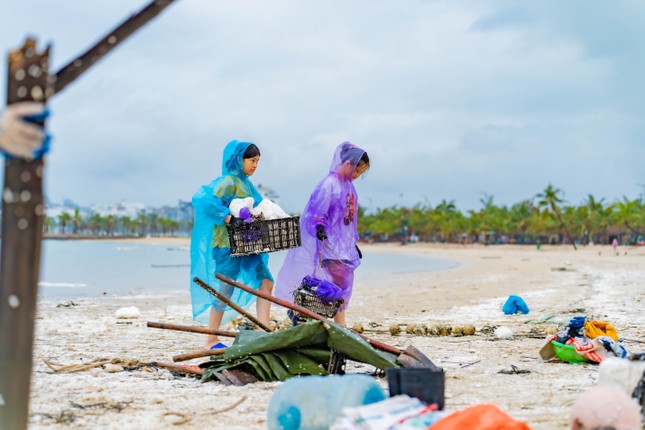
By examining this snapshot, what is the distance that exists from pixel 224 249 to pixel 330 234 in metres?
1.17

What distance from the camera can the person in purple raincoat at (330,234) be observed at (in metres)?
7.09

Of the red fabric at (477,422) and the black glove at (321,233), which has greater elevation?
the black glove at (321,233)

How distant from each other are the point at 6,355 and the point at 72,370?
2.84m

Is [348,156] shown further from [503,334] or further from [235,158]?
[503,334]

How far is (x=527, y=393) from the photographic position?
460 cm

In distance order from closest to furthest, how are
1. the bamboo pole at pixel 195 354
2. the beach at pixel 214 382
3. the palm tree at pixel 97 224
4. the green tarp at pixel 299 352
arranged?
the beach at pixel 214 382 < the green tarp at pixel 299 352 < the bamboo pole at pixel 195 354 < the palm tree at pixel 97 224

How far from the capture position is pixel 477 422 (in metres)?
3.07

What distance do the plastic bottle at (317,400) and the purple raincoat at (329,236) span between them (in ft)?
11.6

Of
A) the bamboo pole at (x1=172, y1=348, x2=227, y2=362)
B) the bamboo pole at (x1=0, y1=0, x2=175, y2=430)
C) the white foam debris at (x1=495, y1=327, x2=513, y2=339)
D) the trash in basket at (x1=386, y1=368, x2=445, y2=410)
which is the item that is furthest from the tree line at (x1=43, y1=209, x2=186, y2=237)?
the bamboo pole at (x1=0, y1=0, x2=175, y2=430)

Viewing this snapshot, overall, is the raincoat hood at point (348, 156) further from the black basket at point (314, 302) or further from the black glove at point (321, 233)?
the black basket at point (314, 302)

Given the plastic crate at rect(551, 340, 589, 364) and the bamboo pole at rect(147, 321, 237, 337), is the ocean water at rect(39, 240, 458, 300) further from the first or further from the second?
the plastic crate at rect(551, 340, 589, 364)

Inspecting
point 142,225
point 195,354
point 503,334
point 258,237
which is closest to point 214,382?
point 195,354

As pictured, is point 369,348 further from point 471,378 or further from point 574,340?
point 574,340

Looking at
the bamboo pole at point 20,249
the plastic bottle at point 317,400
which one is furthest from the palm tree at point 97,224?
the bamboo pole at point 20,249
